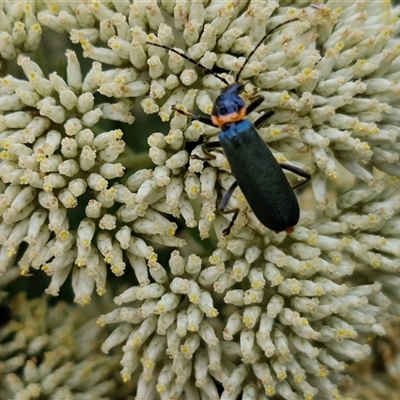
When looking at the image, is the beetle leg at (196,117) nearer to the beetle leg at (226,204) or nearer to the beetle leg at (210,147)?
the beetle leg at (210,147)

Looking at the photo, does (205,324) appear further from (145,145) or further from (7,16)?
(7,16)

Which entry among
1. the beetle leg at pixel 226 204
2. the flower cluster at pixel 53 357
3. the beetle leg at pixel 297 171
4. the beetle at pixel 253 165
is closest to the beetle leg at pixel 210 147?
the beetle at pixel 253 165

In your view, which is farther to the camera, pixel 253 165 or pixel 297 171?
pixel 297 171

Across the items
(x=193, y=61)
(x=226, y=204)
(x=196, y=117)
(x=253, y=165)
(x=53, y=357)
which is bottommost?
(x=53, y=357)

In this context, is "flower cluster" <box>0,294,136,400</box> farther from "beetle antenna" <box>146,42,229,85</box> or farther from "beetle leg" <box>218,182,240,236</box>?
"beetle antenna" <box>146,42,229,85</box>

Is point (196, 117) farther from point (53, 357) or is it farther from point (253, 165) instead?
point (53, 357)

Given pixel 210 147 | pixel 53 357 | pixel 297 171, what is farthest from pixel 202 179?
pixel 53 357
